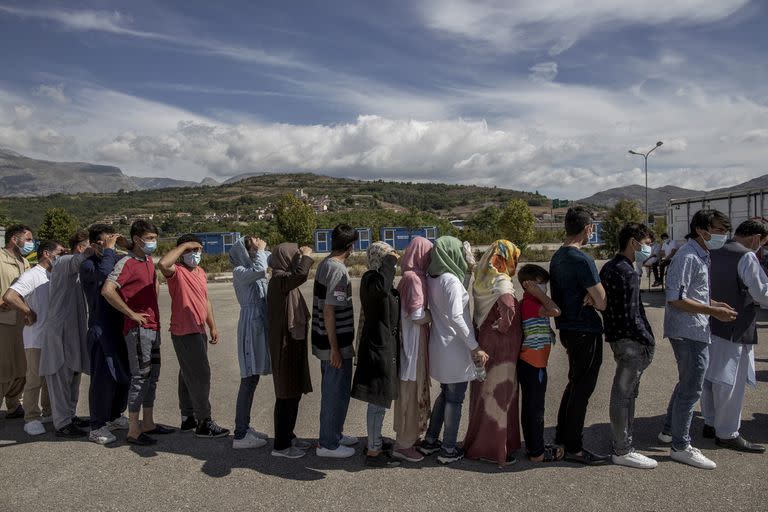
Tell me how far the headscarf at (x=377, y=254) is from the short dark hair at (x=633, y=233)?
182 cm

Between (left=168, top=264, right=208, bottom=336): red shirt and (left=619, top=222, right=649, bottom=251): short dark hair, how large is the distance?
11.3 ft

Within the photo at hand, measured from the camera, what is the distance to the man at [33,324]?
A: 497 cm

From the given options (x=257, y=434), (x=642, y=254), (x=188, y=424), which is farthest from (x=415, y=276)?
(x=188, y=424)

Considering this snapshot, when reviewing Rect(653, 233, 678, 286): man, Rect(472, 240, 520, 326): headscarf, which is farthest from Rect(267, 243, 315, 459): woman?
Rect(653, 233, 678, 286): man

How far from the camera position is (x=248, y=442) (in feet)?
15.0

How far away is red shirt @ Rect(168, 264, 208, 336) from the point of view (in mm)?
4699

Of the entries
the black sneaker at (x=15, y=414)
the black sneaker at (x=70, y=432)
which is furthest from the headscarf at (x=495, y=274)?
the black sneaker at (x=15, y=414)

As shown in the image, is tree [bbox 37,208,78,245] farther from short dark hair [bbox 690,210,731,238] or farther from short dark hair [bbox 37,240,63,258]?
short dark hair [bbox 690,210,731,238]

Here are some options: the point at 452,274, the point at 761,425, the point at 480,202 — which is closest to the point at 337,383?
the point at 452,274

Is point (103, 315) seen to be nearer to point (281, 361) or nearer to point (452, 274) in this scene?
point (281, 361)

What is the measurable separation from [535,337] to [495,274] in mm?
567

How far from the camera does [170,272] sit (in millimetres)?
4727

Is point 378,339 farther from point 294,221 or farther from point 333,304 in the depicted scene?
point 294,221

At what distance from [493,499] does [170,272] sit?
3.15 m
